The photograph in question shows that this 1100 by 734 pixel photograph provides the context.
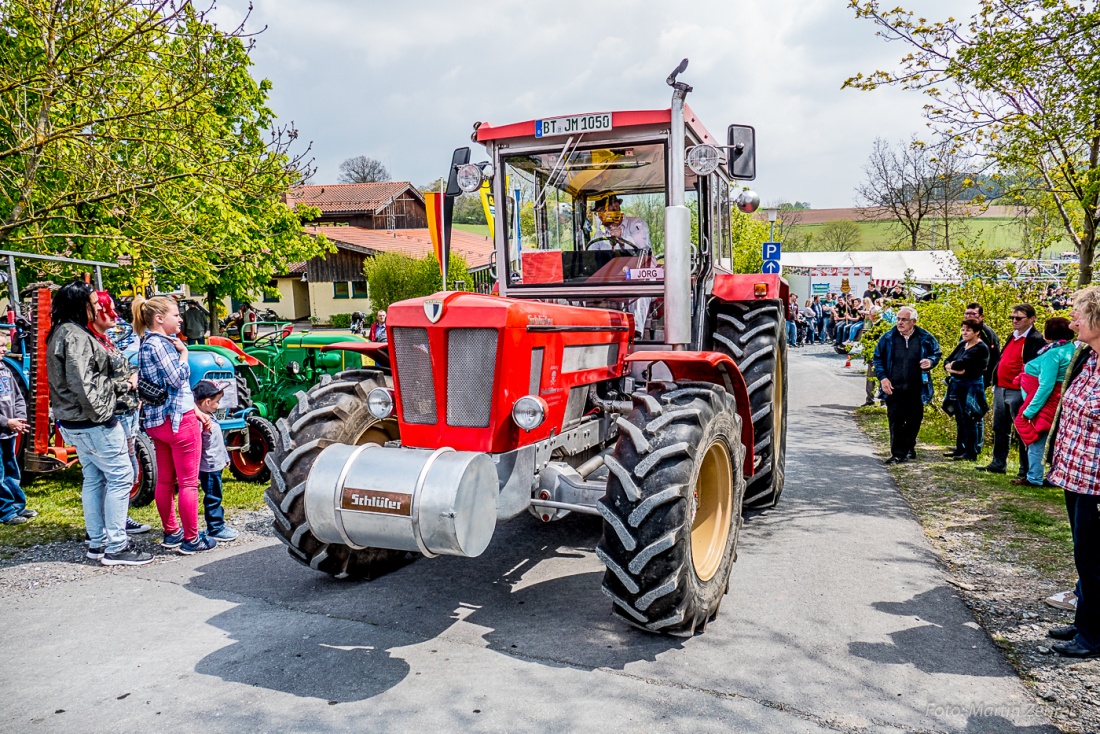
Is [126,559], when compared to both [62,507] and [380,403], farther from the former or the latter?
[380,403]

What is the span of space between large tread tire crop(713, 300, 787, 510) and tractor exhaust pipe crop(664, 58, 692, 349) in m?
1.03

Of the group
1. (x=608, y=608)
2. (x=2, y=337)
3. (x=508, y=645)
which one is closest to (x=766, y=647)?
(x=608, y=608)

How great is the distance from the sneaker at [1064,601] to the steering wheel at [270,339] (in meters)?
7.46

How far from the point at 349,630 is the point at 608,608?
4.37 ft

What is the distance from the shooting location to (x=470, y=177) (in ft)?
16.6

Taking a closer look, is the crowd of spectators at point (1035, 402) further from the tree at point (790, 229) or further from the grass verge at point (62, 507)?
the tree at point (790, 229)

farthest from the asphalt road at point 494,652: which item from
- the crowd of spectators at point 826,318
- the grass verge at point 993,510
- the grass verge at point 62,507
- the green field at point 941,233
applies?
the green field at point 941,233

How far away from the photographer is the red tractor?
341 cm

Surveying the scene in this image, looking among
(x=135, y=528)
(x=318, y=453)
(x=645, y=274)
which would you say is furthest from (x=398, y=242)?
(x=318, y=453)

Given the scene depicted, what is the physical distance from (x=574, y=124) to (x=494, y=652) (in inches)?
121

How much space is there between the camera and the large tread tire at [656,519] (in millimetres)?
3479

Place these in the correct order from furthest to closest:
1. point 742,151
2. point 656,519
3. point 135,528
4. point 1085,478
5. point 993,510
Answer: point 993,510
point 135,528
point 742,151
point 1085,478
point 656,519

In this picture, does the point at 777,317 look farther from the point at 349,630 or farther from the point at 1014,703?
the point at 349,630

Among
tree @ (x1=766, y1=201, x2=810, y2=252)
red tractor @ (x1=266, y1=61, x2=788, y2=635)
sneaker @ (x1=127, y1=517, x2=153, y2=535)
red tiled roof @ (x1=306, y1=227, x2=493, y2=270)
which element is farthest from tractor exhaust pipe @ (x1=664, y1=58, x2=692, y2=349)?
tree @ (x1=766, y1=201, x2=810, y2=252)
